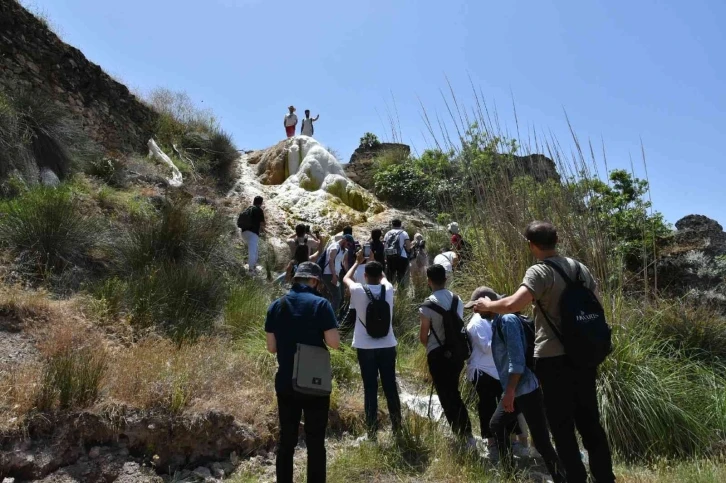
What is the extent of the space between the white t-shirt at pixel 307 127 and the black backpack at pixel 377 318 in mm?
16050

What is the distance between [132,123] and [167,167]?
83.0 inches

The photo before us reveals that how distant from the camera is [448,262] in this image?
22.8 feet

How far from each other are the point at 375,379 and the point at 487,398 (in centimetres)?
97

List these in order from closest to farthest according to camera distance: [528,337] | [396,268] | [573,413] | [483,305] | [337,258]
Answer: [573,413], [483,305], [528,337], [337,258], [396,268]

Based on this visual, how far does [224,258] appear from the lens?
9.02 meters

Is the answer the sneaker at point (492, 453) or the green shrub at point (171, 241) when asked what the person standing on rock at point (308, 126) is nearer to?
the green shrub at point (171, 241)

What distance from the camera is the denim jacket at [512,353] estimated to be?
3.73 metres

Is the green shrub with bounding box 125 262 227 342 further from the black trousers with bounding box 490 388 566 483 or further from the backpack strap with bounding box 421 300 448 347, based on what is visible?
the black trousers with bounding box 490 388 566 483

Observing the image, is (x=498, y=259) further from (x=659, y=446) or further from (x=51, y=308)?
(x=51, y=308)

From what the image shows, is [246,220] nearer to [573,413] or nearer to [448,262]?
[448,262]

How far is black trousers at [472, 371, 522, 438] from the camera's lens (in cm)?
A: 449

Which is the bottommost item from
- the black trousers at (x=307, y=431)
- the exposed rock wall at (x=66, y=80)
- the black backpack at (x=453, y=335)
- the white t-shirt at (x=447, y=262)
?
the black trousers at (x=307, y=431)

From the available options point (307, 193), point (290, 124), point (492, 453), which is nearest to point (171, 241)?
point (492, 453)

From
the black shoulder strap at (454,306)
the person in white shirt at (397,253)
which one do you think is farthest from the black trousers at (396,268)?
the black shoulder strap at (454,306)
